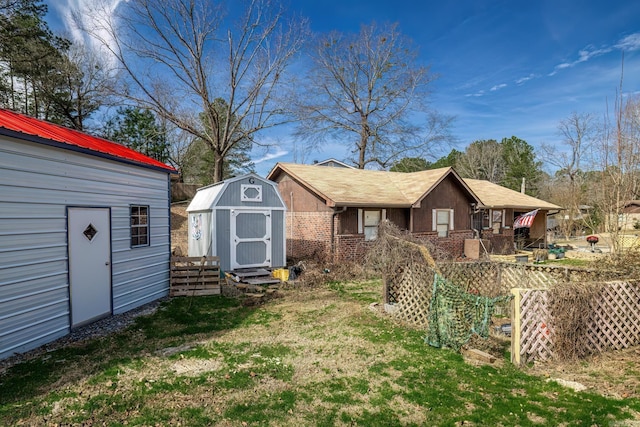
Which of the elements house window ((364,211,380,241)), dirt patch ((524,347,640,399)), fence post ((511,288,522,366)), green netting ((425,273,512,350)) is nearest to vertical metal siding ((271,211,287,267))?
house window ((364,211,380,241))

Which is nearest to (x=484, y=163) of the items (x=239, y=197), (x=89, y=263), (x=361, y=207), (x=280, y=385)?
(x=361, y=207)

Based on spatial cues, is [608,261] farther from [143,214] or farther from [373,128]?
[373,128]

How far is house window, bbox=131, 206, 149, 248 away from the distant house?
274 inches

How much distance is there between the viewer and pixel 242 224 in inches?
488

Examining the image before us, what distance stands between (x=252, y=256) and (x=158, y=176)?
4.41m

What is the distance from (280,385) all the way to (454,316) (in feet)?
10.6

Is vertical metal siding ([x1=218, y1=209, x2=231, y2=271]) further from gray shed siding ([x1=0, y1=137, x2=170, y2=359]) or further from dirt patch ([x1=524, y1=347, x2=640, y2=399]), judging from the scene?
dirt patch ([x1=524, y1=347, x2=640, y2=399])

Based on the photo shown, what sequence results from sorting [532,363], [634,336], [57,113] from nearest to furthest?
[532,363], [634,336], [57,113]

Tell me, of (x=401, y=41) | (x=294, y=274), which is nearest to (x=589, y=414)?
(x=294, y=274)

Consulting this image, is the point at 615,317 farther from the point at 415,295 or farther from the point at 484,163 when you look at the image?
the point at 484,163

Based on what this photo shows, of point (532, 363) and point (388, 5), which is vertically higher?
point (388, 5)

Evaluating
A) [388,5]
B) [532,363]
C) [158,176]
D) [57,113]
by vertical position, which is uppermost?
[388,5]

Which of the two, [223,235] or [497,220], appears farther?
[497,220]

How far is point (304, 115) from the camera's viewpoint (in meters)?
28.5
